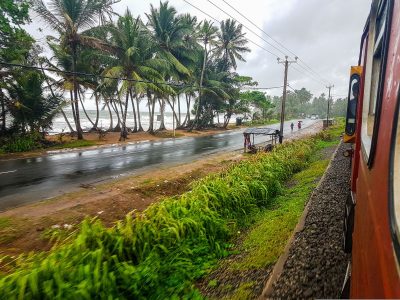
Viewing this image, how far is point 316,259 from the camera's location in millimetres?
3592

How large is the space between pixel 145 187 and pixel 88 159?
22.8ft

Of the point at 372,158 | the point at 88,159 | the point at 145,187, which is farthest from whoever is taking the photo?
the point at 88,159

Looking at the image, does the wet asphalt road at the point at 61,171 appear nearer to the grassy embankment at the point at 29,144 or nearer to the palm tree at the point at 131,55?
the grassy embankment at the point at 29,144

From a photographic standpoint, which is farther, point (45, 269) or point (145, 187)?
point (145, 187)

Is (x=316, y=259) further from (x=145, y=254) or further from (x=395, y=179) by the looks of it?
(x=395, y=179)

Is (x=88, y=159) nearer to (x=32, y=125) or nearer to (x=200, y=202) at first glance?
(x=32, y=125)

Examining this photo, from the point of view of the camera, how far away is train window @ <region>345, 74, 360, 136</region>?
4191 mm

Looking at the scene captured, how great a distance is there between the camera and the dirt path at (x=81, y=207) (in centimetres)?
509

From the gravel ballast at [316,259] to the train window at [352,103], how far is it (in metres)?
1.62

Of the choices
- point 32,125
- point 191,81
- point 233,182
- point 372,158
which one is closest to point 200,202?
point 233,182

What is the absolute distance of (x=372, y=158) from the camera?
1386 millimetres

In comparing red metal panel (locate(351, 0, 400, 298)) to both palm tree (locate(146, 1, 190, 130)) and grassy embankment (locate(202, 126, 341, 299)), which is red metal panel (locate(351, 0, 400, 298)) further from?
palm tree (locate(146, 1, 190, 130))

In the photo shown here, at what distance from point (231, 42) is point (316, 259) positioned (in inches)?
1370

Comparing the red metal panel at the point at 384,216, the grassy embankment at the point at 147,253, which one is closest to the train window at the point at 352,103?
the grassy embankment at the point at 147,253
